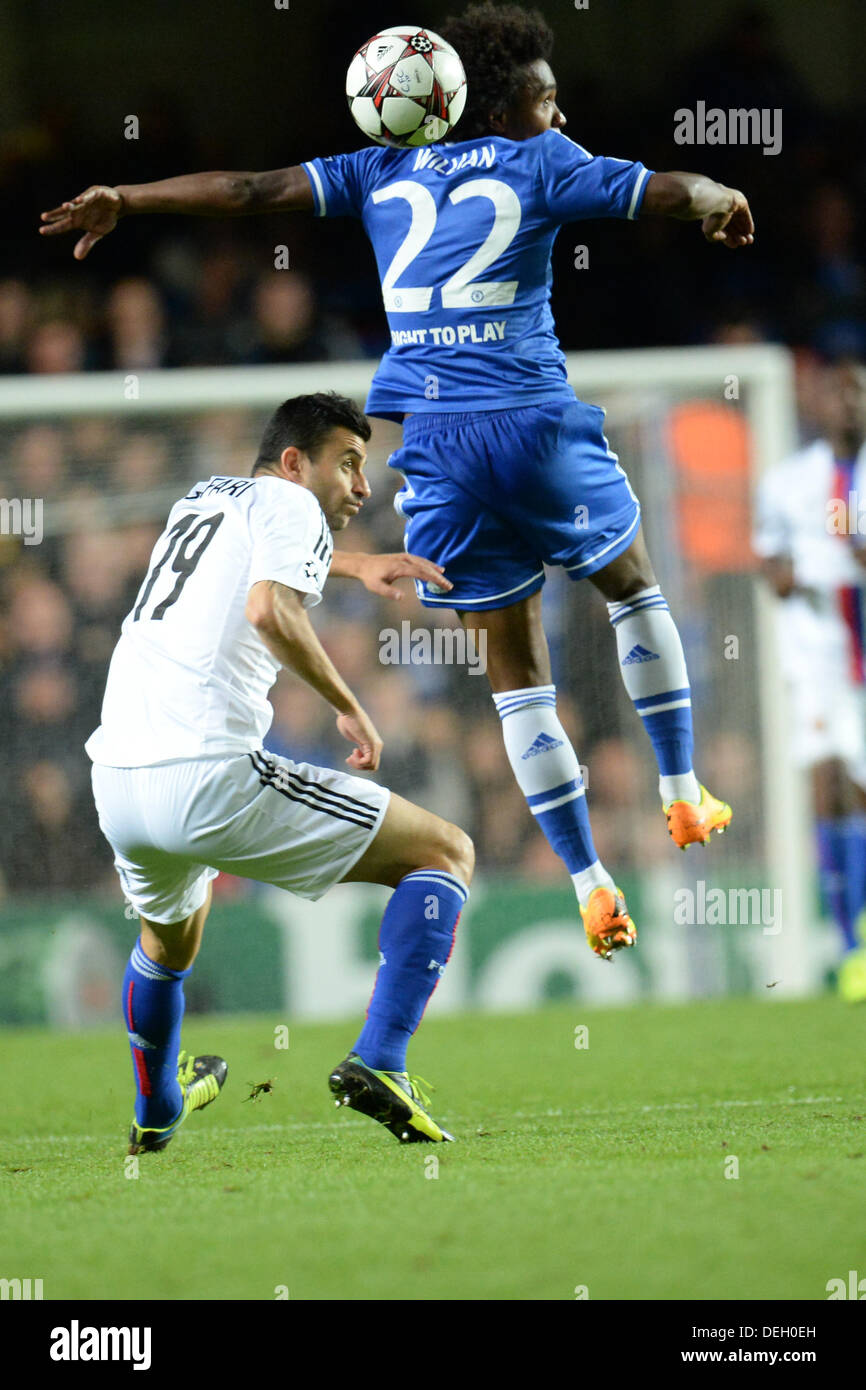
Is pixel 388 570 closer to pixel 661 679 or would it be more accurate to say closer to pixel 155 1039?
pixel 661 679

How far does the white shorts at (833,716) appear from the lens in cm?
959

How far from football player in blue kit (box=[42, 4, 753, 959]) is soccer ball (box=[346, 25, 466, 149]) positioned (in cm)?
12

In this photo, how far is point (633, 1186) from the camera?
390cm

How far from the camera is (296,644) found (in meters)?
4.47

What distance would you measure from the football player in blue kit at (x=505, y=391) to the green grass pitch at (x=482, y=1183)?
0.86 m

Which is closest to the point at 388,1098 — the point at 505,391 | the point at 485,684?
the point at 505,391

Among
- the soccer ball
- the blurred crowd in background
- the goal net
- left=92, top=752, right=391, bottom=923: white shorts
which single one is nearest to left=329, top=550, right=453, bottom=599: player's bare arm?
left=92, top=752, right=391, bottom=923: white shorts

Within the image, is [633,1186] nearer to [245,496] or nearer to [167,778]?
[167,778]

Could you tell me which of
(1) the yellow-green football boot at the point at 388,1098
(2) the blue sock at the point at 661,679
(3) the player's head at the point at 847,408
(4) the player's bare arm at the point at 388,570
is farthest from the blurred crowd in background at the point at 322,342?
(1) the yellow-green football boot at the point at 388,1098

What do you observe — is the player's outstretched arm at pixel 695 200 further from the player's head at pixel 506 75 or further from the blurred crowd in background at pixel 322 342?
the blurred crowd in background at pixel 322 342

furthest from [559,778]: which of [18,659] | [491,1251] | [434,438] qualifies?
[18,659]

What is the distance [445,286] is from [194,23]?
9015mm

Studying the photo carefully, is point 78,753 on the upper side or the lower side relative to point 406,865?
upper

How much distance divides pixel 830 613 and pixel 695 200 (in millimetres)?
5429
